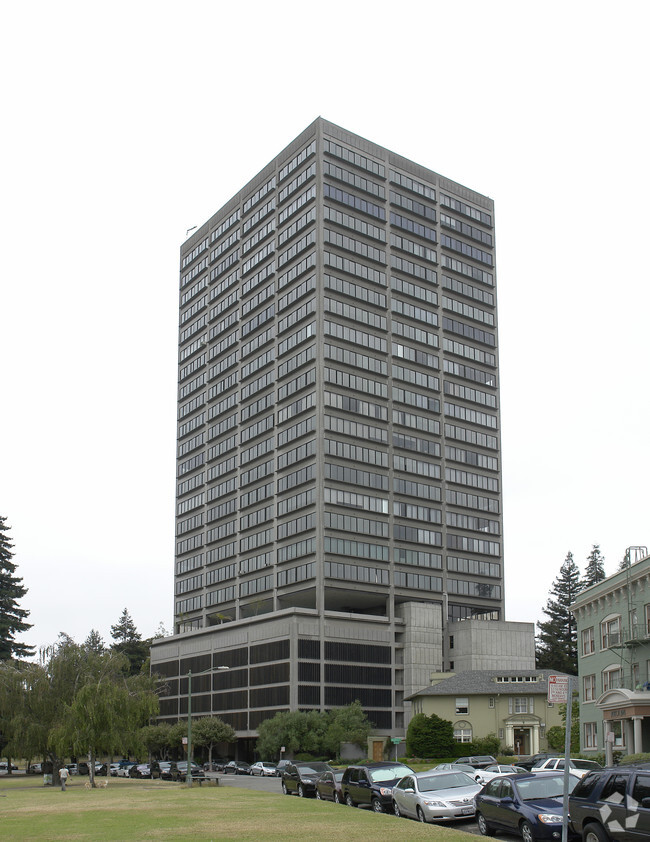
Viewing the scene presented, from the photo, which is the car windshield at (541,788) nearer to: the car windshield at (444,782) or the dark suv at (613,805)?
the dark suv at (613,805)

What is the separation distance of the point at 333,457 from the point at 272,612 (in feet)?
63.9

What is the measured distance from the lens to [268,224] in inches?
5271

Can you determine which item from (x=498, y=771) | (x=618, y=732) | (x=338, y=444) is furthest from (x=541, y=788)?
(x=338, y=444)

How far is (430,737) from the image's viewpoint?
92.1m

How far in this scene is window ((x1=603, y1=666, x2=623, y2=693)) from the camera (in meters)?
58.3

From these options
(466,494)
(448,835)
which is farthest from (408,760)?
(448,835)

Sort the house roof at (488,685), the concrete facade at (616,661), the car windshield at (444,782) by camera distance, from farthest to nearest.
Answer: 1. the house roof at (488,685)
2. the concrete facade at (616,661)
3. the car windshield at (444,782)

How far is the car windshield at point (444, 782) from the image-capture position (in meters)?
31.4

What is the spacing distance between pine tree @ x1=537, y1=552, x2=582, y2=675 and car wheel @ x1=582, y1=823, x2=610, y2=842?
380 feet

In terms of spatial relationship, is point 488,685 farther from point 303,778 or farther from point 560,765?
point 303,778

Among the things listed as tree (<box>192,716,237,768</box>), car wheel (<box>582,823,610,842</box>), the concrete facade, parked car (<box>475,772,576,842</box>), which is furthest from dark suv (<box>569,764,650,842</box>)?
tree (<box>192,716,237,768</box>)

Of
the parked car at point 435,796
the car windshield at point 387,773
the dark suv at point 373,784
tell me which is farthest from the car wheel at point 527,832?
the car windshield at point 387,773

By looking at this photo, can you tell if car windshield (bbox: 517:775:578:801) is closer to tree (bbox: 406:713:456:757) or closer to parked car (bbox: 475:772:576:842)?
parked car (bbox: 475:772:576:842)

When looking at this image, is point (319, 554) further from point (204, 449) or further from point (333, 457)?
point (204, 449)
